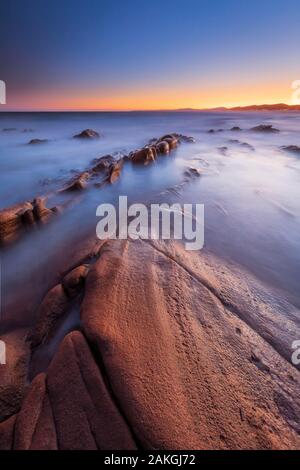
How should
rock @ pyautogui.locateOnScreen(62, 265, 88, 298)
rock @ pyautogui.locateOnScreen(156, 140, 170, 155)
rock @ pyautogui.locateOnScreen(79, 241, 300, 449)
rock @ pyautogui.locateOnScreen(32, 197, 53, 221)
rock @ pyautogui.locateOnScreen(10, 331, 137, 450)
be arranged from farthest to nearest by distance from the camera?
rock @ pyautogui.locateOnScreen(156, 140, 170, 155), rock @ pyautogui.locateOnScreen(32, 197, 53, 221), rock @ pyautogui.locateOnScreen(62, 265, 88, 298), rock @ pyautogui.locateOnScreen(79, 241, 300, 449), rock @ pyautogui.locateOnScreen(10, 331, 137, 450)

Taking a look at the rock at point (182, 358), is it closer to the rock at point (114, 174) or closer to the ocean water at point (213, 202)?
the ocean water at point (213, 202)

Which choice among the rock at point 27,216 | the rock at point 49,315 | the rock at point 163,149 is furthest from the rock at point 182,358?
the rock at point 163,149

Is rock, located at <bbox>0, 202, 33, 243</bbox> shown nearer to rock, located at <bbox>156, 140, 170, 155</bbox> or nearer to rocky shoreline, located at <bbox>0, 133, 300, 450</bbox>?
rocky shoreline, located at <bbox>0, 133, 300, 450</bbox>

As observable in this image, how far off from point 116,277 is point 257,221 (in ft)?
12.8

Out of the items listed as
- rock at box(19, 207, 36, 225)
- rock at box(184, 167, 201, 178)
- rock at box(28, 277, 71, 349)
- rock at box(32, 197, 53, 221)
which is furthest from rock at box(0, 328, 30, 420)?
rock at box(184, 167, 201, 178)

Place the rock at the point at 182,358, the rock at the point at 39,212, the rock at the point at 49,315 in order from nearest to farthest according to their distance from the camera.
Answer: the rock at the point at 182,358 < the rock at the point at 49,315 < the rock at the point at 39,212

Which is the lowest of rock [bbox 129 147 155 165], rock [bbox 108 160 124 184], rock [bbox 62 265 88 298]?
rock [bbox 62 265 88 298]

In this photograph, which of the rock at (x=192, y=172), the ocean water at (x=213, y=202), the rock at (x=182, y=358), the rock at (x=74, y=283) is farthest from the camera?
the rock at (x=192, y=172)

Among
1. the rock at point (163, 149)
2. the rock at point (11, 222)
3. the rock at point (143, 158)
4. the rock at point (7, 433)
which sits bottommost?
the rock at point (7, 433)

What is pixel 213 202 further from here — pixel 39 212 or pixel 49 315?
pixel 49 315

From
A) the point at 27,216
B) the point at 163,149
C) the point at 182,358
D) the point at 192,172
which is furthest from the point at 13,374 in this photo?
the point at 163,149
